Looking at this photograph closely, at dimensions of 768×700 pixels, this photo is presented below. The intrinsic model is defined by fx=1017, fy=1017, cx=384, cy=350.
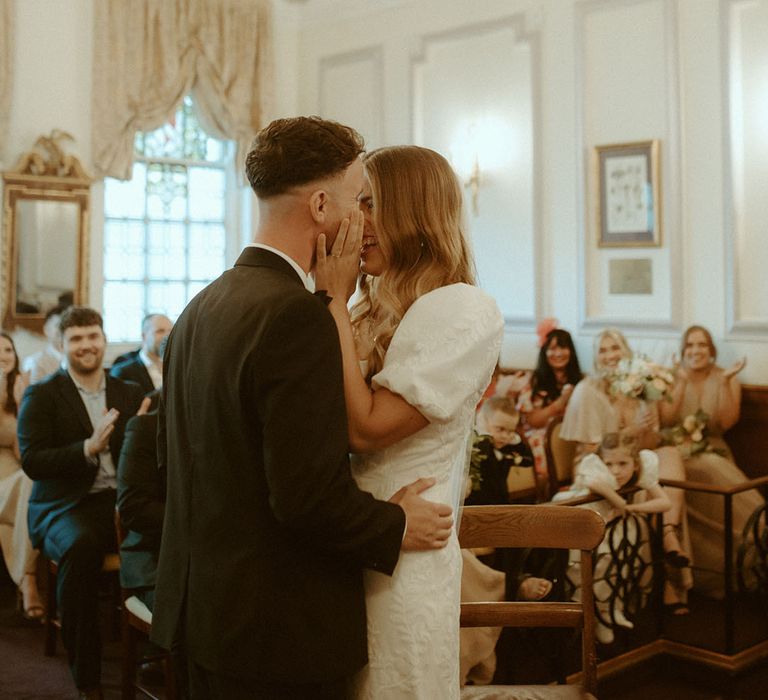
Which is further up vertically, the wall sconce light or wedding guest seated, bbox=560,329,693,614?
the wall sconce light

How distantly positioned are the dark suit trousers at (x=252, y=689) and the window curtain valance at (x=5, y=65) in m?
6.22

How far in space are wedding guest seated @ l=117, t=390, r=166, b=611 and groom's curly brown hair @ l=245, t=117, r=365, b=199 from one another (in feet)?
6.61

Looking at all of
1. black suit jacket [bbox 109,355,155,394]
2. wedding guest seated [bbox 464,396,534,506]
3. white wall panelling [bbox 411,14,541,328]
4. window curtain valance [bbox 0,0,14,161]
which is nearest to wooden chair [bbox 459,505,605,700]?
wedding guest seated [bbox 464,396,534,506]

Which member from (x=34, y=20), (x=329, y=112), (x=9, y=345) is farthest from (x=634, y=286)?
(x=34, y=20)

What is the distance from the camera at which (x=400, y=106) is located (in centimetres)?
810

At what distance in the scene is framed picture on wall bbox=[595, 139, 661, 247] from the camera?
6.60 metres

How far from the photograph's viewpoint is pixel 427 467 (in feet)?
6.11

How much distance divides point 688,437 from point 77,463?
340cm

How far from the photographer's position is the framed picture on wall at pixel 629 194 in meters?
6.60

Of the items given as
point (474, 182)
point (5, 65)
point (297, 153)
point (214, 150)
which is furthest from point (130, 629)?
point (214, 150)

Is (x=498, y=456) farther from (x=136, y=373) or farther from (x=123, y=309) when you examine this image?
(x=123, y=309)

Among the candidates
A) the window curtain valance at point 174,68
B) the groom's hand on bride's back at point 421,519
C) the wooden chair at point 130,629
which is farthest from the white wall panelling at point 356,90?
the groom's hand on bride's back at point 421,519

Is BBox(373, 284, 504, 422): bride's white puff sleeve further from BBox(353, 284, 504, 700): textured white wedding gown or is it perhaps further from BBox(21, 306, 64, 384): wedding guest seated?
BBox(21, 306, 64, 384): wedding guest seated

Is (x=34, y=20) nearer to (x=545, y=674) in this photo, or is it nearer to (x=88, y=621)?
(x=88, y=621)
